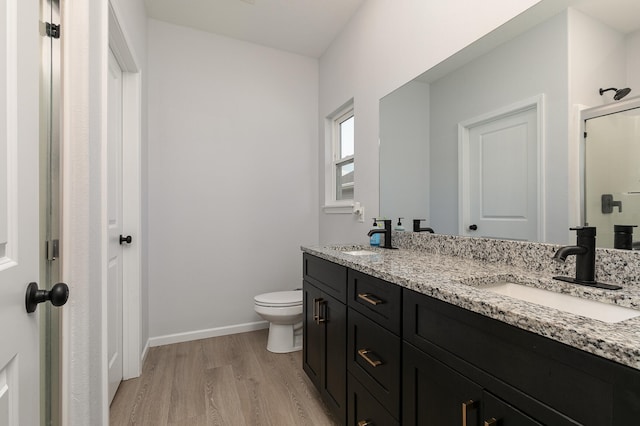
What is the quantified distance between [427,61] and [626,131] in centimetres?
101

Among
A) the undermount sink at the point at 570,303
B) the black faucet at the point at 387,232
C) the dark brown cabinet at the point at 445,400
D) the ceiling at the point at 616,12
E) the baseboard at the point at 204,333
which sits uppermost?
the ceiling at the point at 616,12

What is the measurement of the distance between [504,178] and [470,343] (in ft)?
2.78

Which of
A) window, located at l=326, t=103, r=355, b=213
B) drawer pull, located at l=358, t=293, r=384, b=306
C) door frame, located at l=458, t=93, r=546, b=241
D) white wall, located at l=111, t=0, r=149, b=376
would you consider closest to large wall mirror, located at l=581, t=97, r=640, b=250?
door frame, located at l=458, t=93, r=546, b=241

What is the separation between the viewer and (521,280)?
104cm

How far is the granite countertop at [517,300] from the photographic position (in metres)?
0.51

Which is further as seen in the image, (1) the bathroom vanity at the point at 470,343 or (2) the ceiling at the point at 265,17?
(2) the ceiling at the point at 265,17

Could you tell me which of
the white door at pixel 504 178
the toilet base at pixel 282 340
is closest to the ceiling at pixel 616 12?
the white door at pixel 504 178

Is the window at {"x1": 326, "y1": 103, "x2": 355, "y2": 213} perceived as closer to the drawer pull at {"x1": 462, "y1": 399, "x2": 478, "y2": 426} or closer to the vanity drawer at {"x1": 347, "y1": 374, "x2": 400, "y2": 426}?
the vanity drawer at {"x1": 347, "y1": 374, "x2": 400, "y2": 426}

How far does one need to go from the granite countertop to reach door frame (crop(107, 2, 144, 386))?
1.40 m

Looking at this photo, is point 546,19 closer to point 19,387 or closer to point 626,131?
point 626,131

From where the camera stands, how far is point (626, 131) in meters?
0.95

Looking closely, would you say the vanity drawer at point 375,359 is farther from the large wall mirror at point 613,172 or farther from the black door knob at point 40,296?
the black door knob at point 40,296

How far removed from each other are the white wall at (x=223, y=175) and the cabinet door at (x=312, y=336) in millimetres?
1090

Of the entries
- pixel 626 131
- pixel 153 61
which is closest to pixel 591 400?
pixel 626 131
